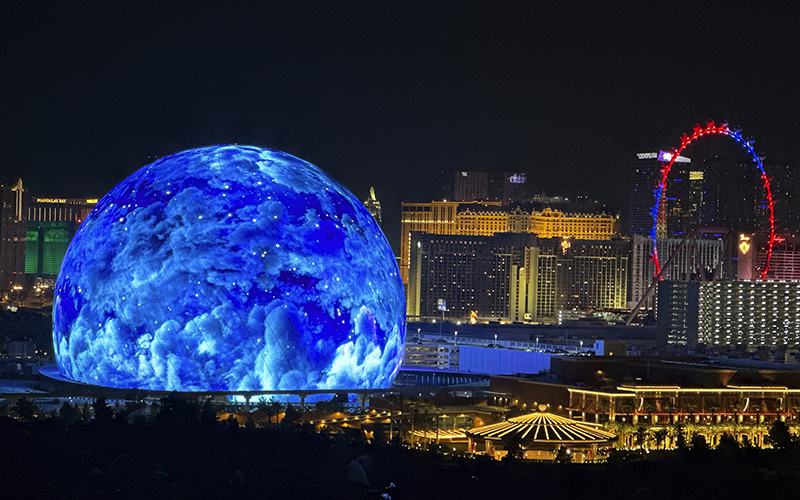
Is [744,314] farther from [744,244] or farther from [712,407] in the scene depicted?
[712,407]

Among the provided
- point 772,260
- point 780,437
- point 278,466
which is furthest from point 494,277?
point 278,466

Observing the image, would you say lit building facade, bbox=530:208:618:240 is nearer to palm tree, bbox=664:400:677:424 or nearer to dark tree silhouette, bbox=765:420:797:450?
palm tree, bbox=664:400:677:424

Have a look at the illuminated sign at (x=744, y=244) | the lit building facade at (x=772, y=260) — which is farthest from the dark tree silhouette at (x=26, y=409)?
the lit building facade at (x=772, y=260)

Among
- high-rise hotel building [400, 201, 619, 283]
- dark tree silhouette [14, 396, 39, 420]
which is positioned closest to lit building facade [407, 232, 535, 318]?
high-rise hotel building [400, 201, 619, 283]

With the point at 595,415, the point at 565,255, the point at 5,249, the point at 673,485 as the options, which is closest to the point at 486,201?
the point at 565,255

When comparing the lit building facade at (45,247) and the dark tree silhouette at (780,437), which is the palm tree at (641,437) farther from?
Result: the lit building facade at (45,247)
